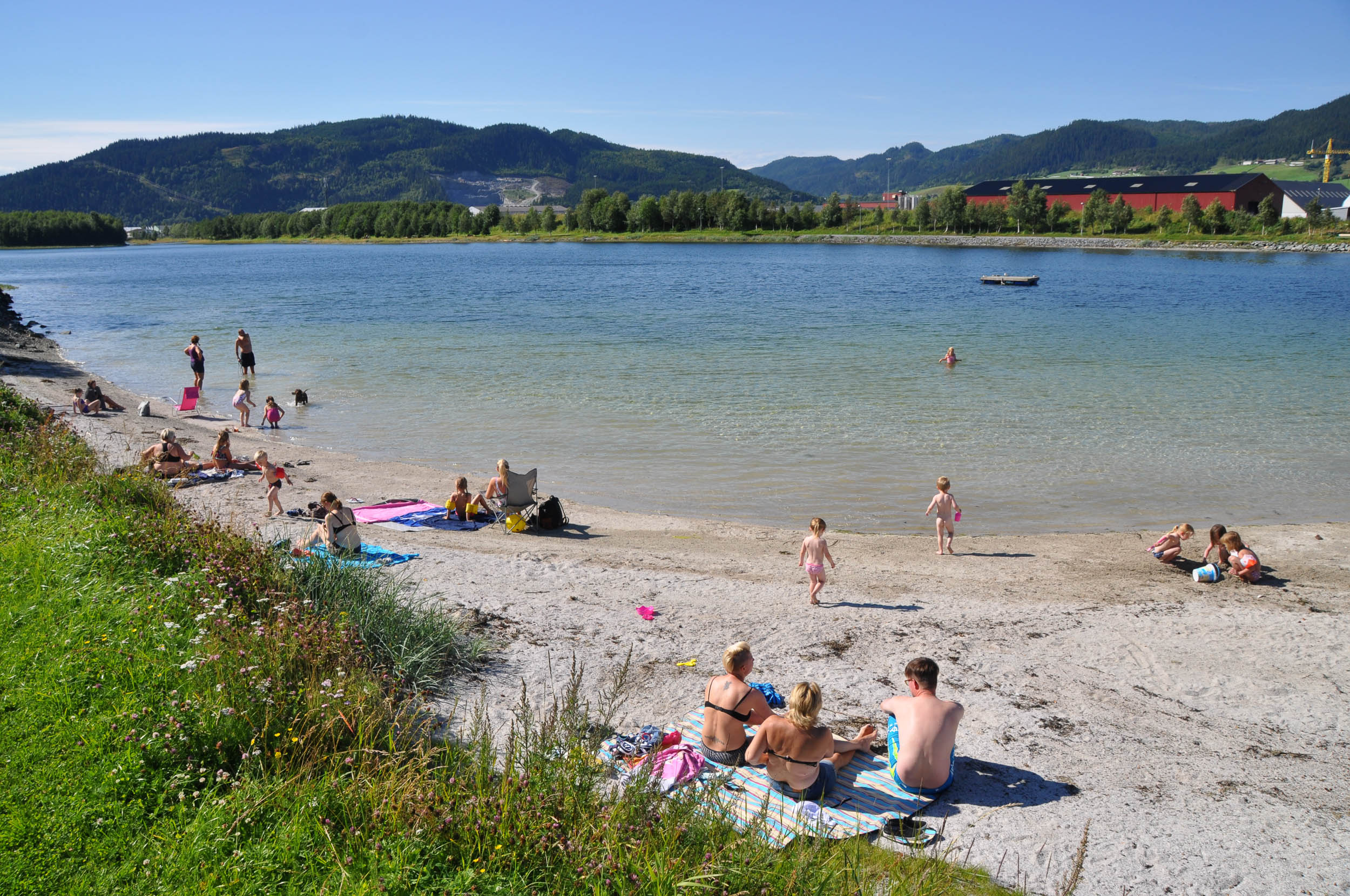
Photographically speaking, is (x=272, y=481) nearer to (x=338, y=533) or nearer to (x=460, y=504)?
(x=460, y=504)

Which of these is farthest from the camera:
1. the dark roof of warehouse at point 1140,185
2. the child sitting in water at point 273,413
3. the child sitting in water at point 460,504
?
the dark roof of warehouse at point 1140,185

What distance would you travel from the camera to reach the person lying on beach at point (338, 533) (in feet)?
33.6

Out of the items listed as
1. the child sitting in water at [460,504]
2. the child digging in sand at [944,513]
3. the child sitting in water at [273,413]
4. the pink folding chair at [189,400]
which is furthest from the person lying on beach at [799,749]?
the pink folding chair at [189,400]

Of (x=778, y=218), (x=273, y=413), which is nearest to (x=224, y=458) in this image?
(x=273, y=413)

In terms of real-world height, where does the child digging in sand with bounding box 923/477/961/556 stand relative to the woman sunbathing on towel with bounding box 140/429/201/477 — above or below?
below

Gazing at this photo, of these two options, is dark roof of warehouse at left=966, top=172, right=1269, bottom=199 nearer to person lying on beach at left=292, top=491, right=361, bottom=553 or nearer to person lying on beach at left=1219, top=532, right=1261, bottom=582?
person lying on beach at left=1219, top=532, right=1261, bottom=582

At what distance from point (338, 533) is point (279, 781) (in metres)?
6.30

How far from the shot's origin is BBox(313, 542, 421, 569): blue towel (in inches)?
335

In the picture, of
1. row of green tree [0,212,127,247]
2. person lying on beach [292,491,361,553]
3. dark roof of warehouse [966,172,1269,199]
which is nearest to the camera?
person lying on beach [292,491,361,553]

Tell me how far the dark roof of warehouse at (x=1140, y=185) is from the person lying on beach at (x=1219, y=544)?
454ft

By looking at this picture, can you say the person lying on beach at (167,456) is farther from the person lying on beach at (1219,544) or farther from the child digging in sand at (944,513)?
the person lying on beach at (1219,544)

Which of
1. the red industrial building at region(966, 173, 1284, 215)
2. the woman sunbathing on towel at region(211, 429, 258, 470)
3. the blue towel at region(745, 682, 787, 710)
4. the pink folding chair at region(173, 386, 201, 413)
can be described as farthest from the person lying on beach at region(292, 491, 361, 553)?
the red industrial building at region(966, 173, 1284, 215)

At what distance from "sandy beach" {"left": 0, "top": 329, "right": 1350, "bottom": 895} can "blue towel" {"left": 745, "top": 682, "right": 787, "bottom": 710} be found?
1.26ft

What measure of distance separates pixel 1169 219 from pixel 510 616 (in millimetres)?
136070
